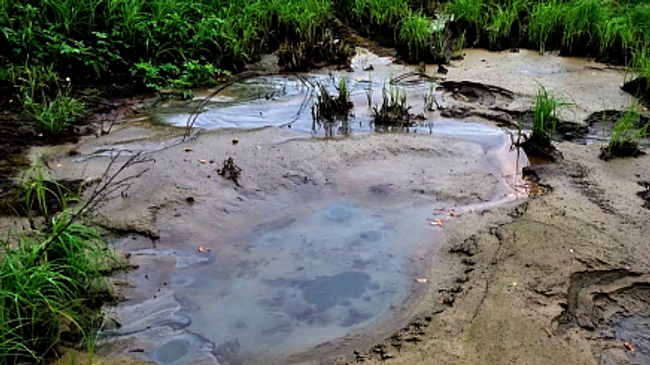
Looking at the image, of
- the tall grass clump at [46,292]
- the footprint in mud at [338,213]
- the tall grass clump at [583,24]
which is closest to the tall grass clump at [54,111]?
the tall grass clump at [46,292]

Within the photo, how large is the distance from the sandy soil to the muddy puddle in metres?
0.04

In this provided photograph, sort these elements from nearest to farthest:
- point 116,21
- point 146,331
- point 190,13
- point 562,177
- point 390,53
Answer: point 146,331 < point 562,177 < point 116,21 < point 190,13 < point 390,53

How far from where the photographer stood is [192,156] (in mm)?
5004

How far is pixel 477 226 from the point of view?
411 centimetres

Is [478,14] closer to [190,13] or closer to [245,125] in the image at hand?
[190,13]

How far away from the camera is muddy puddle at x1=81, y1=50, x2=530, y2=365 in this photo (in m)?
3.12

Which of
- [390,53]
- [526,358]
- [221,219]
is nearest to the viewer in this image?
[526,358]

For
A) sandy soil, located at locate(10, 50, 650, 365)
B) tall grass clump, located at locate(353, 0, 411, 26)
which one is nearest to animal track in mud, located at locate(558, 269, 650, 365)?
sandy soil, located at locate(10, 50, 650, 365)

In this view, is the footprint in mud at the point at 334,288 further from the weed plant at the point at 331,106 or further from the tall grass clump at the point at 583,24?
the tall grass clump at the point at 583,24

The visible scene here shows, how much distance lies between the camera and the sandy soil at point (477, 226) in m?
3.00

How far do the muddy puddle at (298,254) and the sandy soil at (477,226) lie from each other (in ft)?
0.12

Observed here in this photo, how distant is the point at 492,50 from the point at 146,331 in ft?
21.6

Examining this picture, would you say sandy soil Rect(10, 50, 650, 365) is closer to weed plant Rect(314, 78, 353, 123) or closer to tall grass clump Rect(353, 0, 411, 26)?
weed plant Rect(314, 78, 353, 123)

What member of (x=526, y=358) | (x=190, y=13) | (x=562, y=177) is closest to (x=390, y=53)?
(x=190, y=13)
